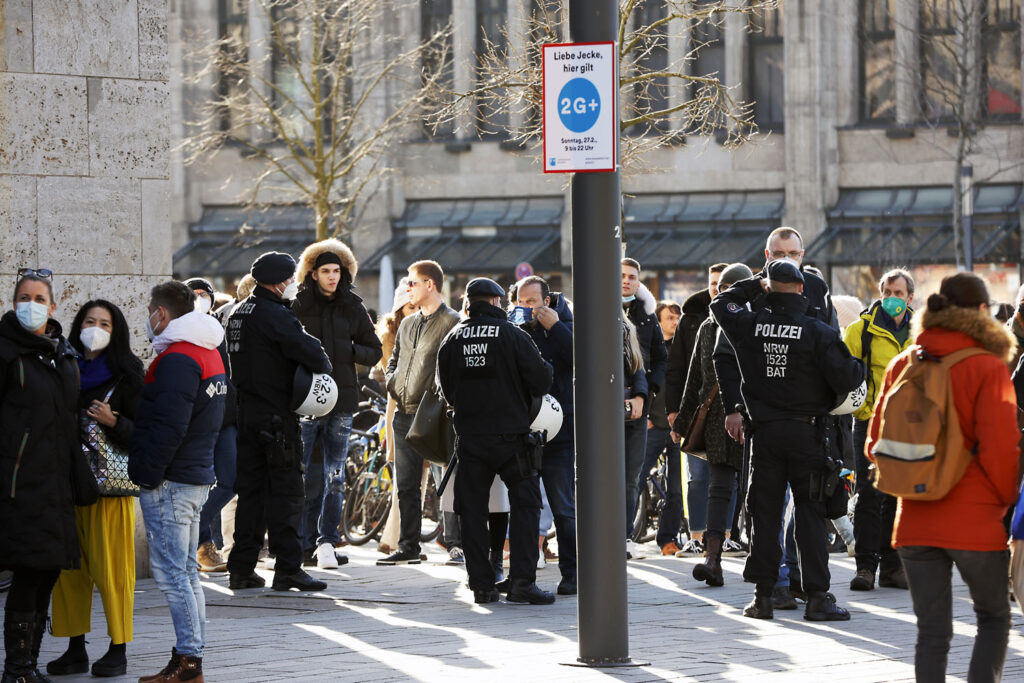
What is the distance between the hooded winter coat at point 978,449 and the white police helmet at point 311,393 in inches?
198

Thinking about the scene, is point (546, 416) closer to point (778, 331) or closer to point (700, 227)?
point (778, 331)

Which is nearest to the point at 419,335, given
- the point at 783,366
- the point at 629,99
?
the point at 783,366

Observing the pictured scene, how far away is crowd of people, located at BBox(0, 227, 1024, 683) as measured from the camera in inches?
251

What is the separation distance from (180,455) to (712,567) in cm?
438

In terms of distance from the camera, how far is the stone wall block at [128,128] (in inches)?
444

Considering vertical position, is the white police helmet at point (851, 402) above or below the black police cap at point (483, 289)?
below

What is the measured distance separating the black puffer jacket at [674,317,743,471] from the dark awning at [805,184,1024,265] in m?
24.0

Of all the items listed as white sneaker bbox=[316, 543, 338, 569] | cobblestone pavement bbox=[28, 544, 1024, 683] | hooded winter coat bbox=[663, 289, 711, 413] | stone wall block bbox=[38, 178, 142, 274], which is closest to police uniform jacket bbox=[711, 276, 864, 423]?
cobblestone pavement bbox=[28, 544, 1024, 683]

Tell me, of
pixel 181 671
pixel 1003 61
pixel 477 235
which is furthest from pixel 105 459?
pixel 1003 61

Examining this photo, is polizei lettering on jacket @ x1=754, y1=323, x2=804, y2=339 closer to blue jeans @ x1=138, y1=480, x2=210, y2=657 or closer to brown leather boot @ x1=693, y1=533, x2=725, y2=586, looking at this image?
brown leather boot @ x1=693, y1=533, x2=725, y2=586

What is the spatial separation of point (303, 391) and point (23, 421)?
3.29m

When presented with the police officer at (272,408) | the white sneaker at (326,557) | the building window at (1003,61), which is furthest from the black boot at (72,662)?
the building window at (1003,61)

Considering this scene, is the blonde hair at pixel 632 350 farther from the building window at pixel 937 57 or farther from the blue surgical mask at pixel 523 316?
the building window at pixel 937 57

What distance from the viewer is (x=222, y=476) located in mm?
11609
